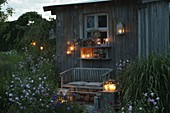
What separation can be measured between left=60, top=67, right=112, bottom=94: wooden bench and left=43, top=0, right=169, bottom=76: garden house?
0.95 feet

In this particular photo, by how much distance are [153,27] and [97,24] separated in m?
2.24

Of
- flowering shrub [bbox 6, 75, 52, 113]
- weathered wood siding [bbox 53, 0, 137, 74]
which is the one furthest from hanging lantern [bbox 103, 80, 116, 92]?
weathered wood siding [bbox 53, 0, 137, 74]

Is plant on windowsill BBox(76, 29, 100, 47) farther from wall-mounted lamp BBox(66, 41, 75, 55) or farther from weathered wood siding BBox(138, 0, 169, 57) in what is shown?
weathered wood siding BBox(138, 0, 169, 57)

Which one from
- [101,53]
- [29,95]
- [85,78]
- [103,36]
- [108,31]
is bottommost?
[85,78]

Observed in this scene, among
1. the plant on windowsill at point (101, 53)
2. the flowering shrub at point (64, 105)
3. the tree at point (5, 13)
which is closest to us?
the flowering shrub at point (64, 105)

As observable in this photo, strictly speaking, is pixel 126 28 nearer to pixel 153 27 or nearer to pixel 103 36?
pixel 103 36

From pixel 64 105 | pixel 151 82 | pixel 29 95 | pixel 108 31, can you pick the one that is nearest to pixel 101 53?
pixel 108 31

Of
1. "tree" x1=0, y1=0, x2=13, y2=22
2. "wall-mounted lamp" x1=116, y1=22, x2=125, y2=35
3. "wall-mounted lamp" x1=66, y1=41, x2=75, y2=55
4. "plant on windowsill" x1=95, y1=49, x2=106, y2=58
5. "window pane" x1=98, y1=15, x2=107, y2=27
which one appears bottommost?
"plant on windowsill" x1=95, y1=49, x2=106, y2=58

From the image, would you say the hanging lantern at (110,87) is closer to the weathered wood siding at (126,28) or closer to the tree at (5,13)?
the weathered wood siding at (126,28)

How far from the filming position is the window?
30.5 ft

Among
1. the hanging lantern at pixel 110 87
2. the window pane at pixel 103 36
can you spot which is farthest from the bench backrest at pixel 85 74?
the hanging lantern at pixel 110 87

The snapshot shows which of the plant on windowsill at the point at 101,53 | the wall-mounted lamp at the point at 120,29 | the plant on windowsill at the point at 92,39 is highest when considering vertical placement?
the wall-mounted lamp at the point at 120,29

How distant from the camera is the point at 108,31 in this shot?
359 inches

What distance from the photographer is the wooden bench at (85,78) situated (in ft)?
27.4
